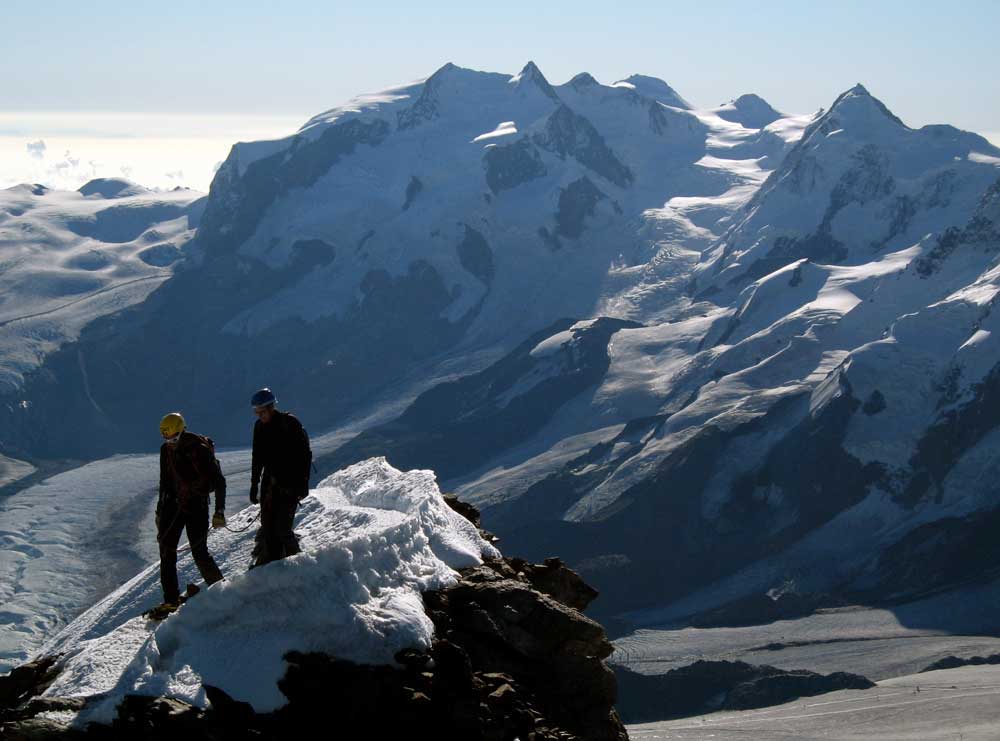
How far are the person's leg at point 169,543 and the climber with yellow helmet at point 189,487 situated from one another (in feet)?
0.05

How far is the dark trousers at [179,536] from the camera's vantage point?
24688 millimetres

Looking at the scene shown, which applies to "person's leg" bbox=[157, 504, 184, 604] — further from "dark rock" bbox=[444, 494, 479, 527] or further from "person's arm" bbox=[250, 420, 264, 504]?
"dark rock" bbox=[444, 494, 479, 527]

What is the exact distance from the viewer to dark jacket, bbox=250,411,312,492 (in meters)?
24.7

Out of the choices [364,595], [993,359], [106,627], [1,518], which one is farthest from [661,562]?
[364,595]

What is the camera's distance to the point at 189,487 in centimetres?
2462

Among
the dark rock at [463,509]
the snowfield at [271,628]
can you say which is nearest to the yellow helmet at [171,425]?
the snowfield at [271,628]

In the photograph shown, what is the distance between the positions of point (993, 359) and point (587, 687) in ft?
541

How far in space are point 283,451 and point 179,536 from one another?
2.33 m

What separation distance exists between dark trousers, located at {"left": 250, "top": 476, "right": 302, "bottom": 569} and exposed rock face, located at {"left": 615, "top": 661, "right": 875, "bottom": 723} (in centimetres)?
8800

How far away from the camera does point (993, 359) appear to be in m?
178

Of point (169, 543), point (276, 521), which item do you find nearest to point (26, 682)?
point (169, 543)

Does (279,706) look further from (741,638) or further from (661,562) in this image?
(661,562)

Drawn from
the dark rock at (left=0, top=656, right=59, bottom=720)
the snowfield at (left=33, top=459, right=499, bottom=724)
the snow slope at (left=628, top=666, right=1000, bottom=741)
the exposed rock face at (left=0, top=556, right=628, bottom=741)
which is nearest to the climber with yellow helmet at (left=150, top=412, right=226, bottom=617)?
the snowfield at (left=33, top=459, right=499, bottom=724)

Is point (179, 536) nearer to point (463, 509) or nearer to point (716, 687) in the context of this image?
point (463, 509)
